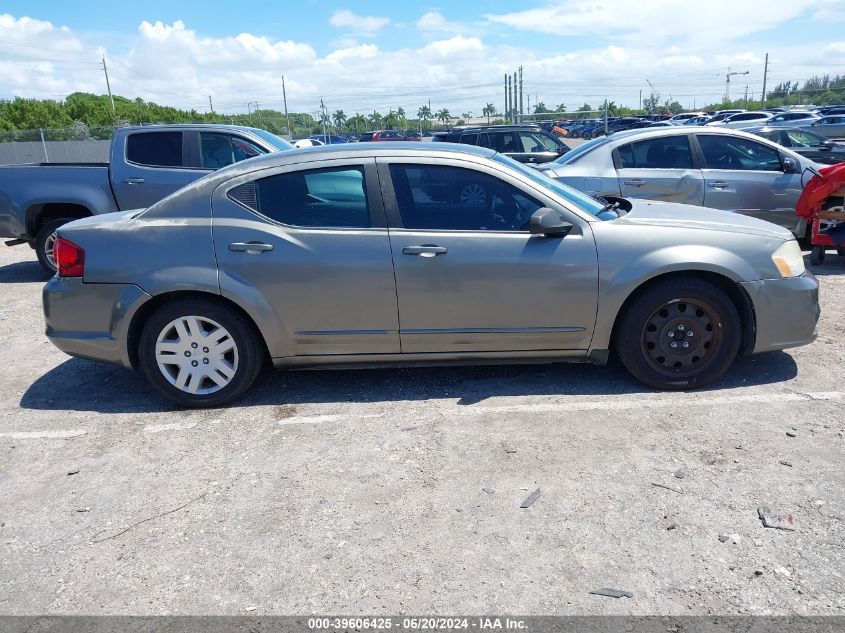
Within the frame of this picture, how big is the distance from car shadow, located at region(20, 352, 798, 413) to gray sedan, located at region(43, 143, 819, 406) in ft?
0.76

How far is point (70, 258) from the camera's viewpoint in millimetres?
4430

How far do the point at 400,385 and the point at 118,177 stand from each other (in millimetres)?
5667

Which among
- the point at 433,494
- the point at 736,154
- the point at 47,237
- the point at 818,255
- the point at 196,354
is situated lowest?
the point at 433,494

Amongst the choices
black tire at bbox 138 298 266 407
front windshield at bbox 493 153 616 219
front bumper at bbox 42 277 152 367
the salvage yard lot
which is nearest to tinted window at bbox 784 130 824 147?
the salvage yard lot

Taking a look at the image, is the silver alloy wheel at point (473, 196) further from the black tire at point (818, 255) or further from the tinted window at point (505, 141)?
the tinted window at point (505, 141)

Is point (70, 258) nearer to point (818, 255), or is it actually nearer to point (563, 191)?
point (563, 191)

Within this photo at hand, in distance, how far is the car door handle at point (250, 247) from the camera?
4.35m

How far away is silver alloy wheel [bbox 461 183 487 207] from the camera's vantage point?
14.5ft

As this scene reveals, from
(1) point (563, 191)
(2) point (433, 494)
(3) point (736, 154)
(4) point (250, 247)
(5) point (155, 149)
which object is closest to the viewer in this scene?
(2) point (433, 494)

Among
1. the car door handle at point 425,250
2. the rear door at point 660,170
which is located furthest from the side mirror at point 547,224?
the rear door at point 660,170

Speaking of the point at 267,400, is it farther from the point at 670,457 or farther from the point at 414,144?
the point at 670,457

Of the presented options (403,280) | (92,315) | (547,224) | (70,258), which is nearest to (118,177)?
(70,258)

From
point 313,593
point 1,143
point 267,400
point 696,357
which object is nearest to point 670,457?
point 696,357

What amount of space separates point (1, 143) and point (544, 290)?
119 ft
